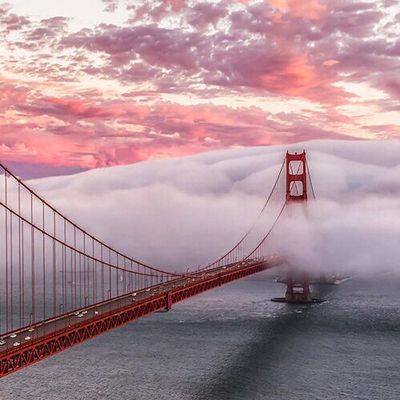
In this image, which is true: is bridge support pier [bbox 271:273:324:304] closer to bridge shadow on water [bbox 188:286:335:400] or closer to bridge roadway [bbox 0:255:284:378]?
bridge shadow on water [bbox 188:286:335:400]

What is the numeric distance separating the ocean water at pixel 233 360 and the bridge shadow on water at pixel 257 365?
89 millimetres

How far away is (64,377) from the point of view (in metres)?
63.3

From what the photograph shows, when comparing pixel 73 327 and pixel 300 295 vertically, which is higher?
pixel 73 327

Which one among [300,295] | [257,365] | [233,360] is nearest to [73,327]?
[257,365]

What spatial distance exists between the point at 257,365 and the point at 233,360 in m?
3.22

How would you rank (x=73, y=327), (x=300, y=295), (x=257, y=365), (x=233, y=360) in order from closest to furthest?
(x=73, y=327) → (x=257, y=365) → (x=233, y=360) → (x=300, y=295)

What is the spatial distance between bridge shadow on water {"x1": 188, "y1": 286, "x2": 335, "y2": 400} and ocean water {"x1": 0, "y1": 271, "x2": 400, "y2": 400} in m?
0.09

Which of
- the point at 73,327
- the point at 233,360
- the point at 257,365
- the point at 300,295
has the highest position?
the point at 73,327

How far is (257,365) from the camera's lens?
67.6 meters

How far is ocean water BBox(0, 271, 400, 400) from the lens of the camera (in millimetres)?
58000

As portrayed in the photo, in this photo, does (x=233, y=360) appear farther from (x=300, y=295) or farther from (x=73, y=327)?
(x=300, y=295)

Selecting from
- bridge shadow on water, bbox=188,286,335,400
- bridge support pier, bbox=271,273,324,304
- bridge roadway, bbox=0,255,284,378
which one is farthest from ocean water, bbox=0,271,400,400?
bridge support pier, bbox=271,273,324,304

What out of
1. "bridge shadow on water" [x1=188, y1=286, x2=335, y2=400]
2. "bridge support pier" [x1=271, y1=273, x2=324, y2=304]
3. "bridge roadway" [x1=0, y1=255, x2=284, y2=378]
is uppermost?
"bridge roadway" [x1=0, y1=255, x2=284, y2=378]

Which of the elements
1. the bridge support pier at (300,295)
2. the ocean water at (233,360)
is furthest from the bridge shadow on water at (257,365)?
the bridge support pier at (300,295)
